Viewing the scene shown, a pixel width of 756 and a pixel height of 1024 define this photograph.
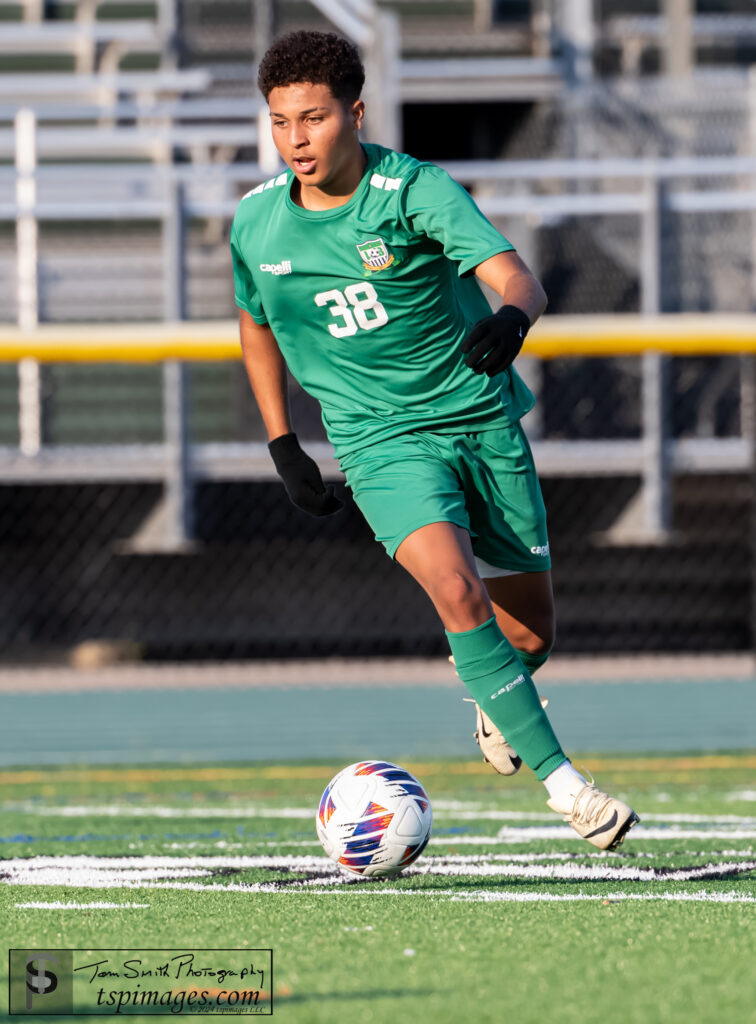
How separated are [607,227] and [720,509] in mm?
1937

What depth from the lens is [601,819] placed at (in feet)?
11.9

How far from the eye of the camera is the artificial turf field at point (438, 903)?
257cm

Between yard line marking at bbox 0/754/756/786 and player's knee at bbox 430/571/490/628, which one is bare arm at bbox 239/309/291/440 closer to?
player's knee at bbox 430/571/490/628

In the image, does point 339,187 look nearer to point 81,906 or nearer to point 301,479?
point 301,479

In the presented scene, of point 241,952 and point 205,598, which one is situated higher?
point 241,952

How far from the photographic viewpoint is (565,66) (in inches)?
572

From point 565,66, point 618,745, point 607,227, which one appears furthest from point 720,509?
point 565,66

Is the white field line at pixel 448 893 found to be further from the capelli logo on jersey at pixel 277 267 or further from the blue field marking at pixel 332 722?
the blue field marking at pixel 332 722

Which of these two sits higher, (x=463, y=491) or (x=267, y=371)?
(x=267, y=371)

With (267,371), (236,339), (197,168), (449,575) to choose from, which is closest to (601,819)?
(449,575)

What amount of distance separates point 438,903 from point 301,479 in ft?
4.24

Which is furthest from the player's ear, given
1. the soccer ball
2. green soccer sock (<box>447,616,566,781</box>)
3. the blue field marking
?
the blue field marking

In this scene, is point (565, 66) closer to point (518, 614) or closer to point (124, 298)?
point (124, 298)

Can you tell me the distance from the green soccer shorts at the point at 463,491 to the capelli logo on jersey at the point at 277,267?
484 millimetres
